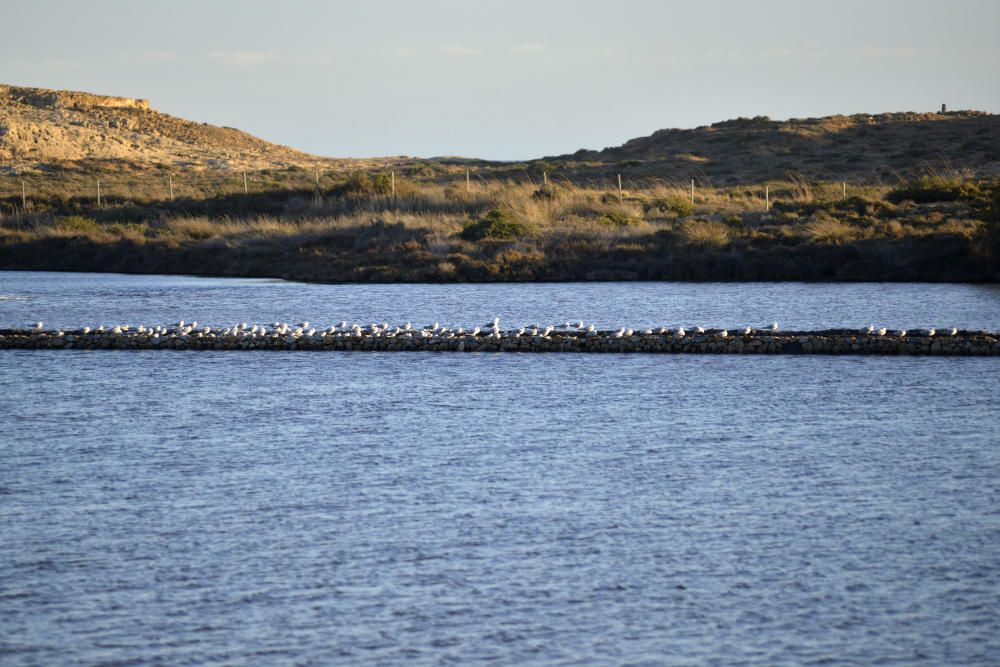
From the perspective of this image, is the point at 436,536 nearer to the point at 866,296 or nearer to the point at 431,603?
the point at 431,603

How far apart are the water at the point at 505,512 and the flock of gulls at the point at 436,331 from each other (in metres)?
1.44

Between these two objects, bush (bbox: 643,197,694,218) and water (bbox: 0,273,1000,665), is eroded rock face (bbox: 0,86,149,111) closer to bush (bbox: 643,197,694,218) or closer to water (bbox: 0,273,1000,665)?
bush (bbox: 643,197,694,218)

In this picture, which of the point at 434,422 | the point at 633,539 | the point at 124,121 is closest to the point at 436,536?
the point at 633,539

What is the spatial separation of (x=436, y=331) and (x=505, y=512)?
1306 centimetres

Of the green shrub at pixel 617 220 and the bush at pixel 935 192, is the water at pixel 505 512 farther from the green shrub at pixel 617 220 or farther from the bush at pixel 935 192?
the bush at pixel 935 192

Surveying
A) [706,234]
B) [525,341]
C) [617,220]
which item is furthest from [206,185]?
[525,341]

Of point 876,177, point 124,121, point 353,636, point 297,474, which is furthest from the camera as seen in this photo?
point 124,121

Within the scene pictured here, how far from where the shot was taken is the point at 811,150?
254ft

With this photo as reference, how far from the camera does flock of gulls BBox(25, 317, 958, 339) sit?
24.2 meters

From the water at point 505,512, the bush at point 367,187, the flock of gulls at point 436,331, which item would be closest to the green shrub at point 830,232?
the flock of gulls at point 436,331

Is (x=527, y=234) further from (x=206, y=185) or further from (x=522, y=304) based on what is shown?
(x=206, y=185)

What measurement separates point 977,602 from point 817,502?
3.02 meters

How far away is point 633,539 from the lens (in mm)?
11414

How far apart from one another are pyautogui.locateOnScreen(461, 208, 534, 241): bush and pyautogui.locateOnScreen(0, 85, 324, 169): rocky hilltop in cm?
5320
